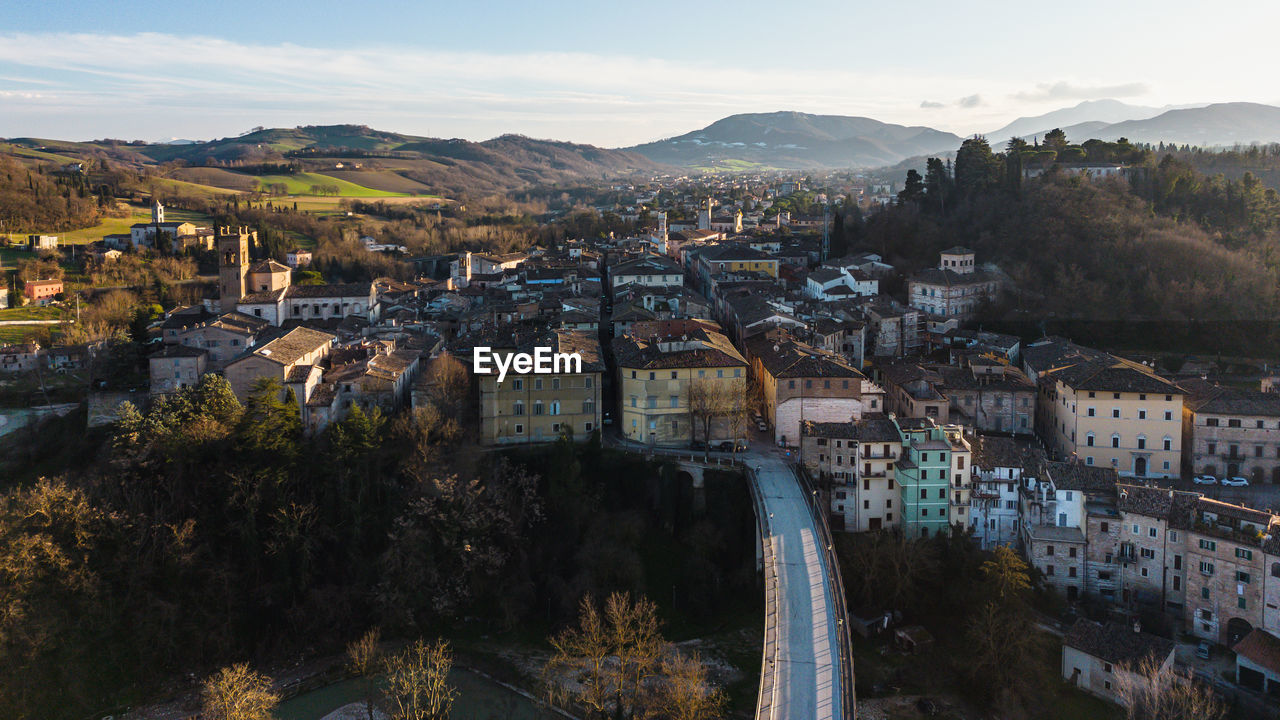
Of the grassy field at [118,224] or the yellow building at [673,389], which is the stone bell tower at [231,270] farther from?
the yellow building at [673,389]

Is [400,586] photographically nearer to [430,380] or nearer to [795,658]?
[430,380]

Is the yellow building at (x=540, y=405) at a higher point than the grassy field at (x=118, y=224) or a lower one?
lower

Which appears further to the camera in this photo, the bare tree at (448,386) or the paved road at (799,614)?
the bare tree at (448,386)

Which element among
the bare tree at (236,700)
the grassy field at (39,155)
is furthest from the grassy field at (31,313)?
the grassy field at (39,155)

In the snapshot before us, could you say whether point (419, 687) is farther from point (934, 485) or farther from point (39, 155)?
point (39, 155)

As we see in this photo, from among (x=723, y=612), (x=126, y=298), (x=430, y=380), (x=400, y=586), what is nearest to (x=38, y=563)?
(x=400, y=586)

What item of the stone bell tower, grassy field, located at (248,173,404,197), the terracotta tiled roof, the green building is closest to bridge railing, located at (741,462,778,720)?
the green building
